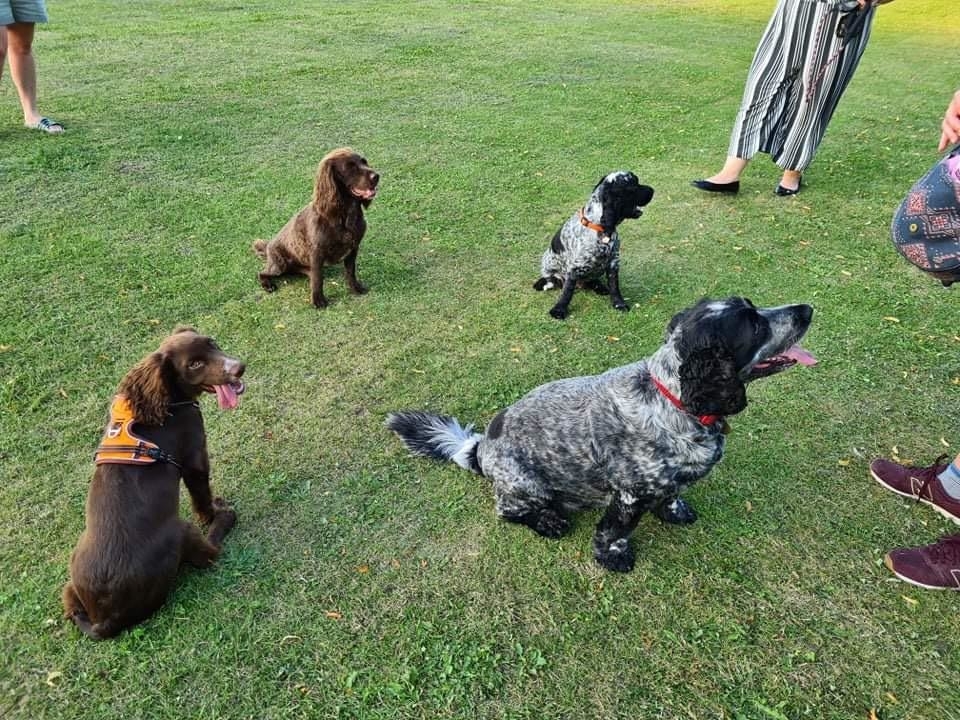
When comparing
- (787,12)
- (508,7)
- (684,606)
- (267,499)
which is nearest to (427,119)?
(787,12)

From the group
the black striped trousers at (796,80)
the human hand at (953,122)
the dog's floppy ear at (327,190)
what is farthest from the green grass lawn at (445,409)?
the human hand at (953,122)

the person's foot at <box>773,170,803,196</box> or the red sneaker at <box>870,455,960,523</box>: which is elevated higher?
the person's foot at <box>773,170,803,196</box>

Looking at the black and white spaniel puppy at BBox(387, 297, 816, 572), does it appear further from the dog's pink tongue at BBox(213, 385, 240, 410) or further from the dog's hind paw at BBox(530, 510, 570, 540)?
the dog's pink tongue at BBox(213, 385, 240, 410)

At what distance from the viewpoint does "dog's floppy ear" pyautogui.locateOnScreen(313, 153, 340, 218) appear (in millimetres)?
4836

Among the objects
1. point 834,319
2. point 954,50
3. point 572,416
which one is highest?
point 954,50

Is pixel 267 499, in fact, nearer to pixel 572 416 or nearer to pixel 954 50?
pixel 572 416

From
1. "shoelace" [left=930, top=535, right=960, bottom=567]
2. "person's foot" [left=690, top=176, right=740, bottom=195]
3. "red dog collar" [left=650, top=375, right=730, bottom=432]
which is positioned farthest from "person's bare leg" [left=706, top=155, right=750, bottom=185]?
"red dog collar" [left=650, top=375, right=730, bottom=432]

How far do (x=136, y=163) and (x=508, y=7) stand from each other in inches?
530

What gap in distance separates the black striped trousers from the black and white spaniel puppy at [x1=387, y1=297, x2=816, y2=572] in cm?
476

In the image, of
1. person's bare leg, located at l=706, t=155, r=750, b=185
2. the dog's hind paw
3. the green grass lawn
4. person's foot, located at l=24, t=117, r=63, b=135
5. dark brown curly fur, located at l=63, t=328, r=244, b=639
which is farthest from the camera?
person's foot, located at l=24, t=117, r=63, b=135

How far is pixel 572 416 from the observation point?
3197 millimetres

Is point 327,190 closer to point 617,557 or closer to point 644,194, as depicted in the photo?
point 644,194

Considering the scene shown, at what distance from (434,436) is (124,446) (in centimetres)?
162

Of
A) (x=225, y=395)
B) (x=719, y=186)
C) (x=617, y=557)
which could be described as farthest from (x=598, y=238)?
(x=225, y=395)
